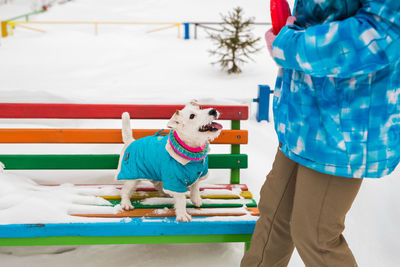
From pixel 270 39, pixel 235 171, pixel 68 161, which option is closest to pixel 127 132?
pixel 68 161

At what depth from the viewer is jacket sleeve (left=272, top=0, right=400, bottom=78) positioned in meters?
1.18

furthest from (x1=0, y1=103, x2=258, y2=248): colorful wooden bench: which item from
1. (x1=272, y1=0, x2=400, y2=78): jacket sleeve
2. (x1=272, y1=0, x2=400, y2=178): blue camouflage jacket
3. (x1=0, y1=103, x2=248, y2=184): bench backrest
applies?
(x1=272, y1=0, x2=400, y2=78): jacket sleeve

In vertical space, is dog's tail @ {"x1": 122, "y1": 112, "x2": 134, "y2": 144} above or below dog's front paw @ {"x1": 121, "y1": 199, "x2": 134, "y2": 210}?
above

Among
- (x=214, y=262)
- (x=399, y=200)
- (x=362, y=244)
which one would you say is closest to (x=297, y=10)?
(x=214, y=262)

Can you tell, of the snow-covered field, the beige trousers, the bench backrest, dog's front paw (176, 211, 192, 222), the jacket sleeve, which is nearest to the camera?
the jacket sleeve

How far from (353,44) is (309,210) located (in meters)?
0.68

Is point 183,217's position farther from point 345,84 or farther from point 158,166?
point 345,84

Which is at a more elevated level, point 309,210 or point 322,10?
point 322,10

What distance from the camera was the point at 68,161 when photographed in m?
2.83

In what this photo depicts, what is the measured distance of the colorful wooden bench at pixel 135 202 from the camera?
7.37 ft

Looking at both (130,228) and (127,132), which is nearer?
(130,228)

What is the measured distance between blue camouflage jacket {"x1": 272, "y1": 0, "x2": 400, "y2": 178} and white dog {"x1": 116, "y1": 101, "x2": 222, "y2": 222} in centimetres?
A: 75

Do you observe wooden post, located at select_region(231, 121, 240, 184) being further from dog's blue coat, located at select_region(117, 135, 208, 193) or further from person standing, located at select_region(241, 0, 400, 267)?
person standing, located at select_region(241, 0, 400, 267)

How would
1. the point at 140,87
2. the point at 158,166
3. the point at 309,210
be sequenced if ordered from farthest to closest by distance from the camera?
the point at 140,87, the point at 158,166, the point at 309,210
